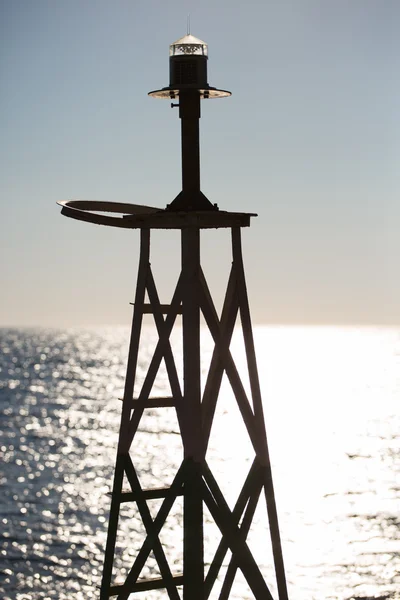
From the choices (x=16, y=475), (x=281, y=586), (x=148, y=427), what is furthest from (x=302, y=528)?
(x=148, y=427)

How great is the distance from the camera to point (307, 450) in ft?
331

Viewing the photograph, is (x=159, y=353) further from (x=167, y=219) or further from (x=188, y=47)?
(x=188, y=47)

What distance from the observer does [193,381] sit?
17719 mm

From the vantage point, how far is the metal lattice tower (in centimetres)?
1788

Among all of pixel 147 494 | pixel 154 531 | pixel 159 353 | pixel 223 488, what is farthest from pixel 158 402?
pixel 223 488

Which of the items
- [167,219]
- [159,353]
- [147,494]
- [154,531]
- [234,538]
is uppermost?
[167,219]

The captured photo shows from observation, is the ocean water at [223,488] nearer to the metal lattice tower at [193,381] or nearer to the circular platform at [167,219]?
the metal lattice tower at [193,381]

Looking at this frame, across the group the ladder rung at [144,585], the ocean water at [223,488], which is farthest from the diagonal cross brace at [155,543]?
the ocean water at [223,488]

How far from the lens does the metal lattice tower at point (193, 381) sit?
58.6 ft

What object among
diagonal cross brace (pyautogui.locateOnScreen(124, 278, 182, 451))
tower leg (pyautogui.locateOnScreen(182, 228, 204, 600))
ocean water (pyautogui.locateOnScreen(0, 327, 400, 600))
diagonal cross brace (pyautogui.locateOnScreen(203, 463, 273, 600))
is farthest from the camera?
ocean water (pyautogui.locateOnScreen(0, 327, 400, 600))

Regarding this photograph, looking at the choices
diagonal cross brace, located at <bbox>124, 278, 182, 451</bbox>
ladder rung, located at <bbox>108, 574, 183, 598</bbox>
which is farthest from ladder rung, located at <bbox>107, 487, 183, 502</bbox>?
ladder rung, located at <bbox>108, 574, 183, 598</bbox>

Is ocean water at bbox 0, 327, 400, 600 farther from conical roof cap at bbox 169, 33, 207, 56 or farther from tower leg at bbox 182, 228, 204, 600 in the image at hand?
conical roof cap at bbox 169, 33, 207, 56

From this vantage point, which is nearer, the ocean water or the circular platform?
the circular platform

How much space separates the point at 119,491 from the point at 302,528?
46182 mm
